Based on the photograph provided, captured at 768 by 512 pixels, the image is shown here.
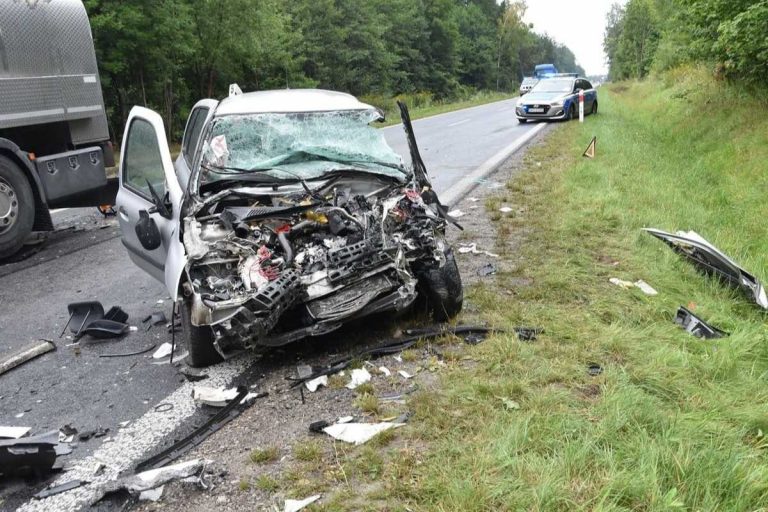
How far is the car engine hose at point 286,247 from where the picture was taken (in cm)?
373

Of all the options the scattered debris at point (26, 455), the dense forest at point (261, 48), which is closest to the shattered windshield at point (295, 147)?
the scattered debris at point (26, 455)

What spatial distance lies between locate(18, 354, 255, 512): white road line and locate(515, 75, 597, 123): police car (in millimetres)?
17788

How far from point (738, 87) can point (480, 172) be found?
6.68 meters

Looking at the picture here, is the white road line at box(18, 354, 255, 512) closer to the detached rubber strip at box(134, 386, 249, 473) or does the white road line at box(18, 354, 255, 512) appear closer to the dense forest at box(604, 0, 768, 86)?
the detached rubber strip at box(134, 386, 249, 473)

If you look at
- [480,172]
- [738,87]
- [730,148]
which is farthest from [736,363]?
[738,87]

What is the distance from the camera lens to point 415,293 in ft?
12.9

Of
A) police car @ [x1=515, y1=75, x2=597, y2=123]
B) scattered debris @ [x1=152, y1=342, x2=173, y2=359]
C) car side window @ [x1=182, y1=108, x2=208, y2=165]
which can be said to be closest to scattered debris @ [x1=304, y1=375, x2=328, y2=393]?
scattered debris @ [x1=152, y1=342, x2=173, y2=359]

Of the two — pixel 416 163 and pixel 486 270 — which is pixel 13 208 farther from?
pixel 486 270

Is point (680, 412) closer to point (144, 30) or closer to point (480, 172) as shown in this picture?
point (480, 172)

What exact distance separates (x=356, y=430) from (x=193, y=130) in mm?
3789

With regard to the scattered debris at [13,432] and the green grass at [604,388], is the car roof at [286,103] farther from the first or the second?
the scattered debris at [13,432]

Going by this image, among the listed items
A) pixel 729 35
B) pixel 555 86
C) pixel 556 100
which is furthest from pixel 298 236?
pixel 555 86

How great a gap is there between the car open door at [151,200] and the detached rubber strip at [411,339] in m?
1.06

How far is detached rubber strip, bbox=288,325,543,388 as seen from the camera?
3770mm
